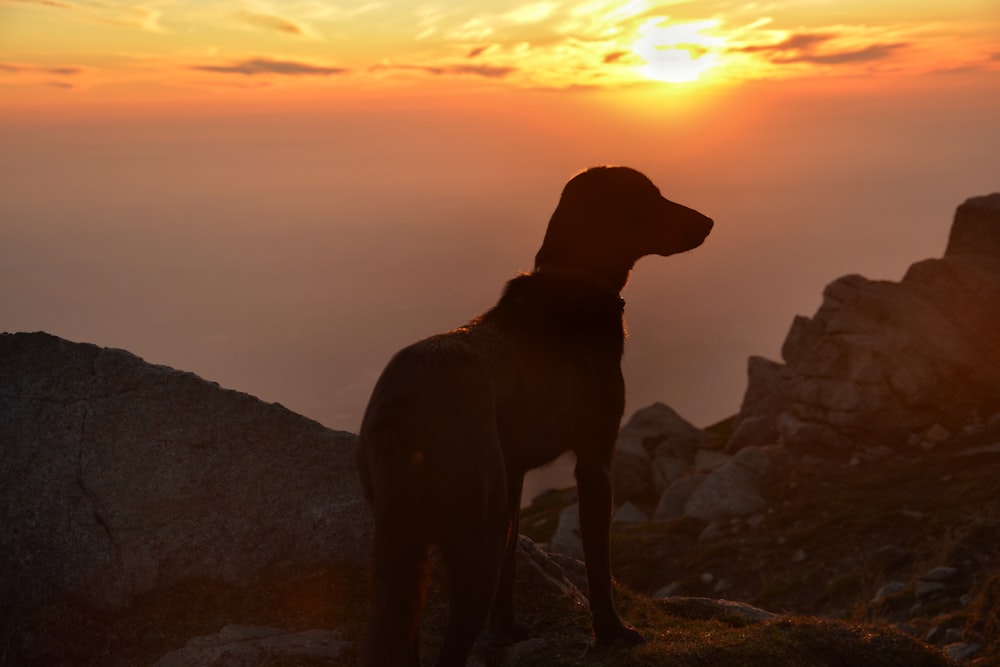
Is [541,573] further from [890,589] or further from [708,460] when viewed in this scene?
[708,460]

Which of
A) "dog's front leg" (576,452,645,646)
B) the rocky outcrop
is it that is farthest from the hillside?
the rocky outcrop

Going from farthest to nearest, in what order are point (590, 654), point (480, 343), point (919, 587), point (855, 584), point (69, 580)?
point (855, 584) → point (919, 587) → point (69, 580) → point (590, 654) → point (480, 343)

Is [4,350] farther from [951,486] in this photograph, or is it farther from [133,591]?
[951,486]

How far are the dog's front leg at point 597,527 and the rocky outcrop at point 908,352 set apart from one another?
28.1 m

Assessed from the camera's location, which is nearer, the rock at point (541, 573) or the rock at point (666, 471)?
the rock at point (541, 573)

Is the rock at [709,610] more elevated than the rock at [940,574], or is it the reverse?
the rock at [709,610]

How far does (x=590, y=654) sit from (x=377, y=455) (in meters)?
3.38

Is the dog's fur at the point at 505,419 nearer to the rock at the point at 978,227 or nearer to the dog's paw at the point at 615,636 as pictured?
the dog's paw at the point at 615,636

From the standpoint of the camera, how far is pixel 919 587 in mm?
17297

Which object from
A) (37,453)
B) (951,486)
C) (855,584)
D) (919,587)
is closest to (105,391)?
(37,453)

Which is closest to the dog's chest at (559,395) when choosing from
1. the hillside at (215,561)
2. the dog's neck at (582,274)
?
the dog's neck at (582,274)

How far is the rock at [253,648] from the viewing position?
26.4ft

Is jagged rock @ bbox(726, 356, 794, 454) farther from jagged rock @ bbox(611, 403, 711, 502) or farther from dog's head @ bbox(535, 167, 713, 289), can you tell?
dog's head @ bbox(535, 167, 713, 289)

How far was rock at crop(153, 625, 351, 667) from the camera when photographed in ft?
26.4
